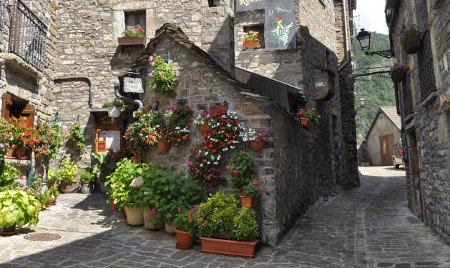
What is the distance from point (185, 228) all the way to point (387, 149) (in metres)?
25.4

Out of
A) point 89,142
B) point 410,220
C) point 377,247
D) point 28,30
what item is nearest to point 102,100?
point 89,142

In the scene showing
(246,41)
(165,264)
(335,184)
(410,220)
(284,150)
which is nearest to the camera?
(165,264)

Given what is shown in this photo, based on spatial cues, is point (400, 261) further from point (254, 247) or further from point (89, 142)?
point (89, 142)

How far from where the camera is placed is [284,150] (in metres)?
6.91

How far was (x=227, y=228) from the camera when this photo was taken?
5344 millimetres

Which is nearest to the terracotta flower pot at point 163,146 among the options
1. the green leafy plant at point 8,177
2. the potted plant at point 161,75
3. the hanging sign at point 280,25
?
the potted plant at point 161,75

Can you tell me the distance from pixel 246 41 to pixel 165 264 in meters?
8.54

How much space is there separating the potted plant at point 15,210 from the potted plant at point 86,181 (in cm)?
368

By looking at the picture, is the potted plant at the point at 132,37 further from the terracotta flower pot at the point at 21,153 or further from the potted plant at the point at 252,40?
the terracotta flower pot at the point at 21,153

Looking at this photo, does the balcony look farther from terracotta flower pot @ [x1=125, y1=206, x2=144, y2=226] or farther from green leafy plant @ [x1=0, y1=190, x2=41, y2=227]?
terracotta flower pot @ [x1=125, y1=206, x2=144, y2=226]

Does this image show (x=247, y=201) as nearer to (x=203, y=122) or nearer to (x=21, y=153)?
(x=203, y=122)

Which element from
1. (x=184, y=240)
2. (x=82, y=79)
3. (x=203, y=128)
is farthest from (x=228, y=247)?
(x=82, y=79)

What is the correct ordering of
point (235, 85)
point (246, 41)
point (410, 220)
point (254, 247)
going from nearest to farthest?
1. point (254, 247)
2. point (235, 85)
3. point (410, 220)
4. point (246, 41)

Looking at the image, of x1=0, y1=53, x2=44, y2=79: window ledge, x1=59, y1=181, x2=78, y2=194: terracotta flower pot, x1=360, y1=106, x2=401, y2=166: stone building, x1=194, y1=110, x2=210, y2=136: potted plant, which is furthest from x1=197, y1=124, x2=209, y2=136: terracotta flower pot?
x1=360, y1=106, x2=401, y2=166: stone building
